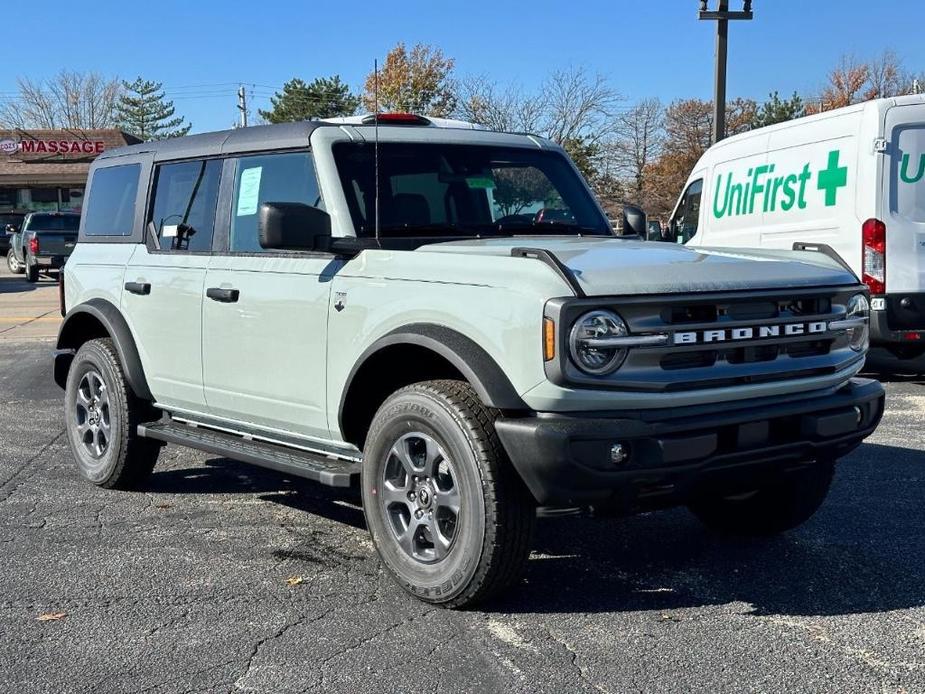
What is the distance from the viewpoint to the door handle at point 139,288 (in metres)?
5.76

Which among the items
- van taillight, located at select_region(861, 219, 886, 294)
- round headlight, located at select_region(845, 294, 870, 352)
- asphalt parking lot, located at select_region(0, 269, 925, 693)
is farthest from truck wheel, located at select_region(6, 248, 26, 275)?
round headlight, located at select_region(845, 294, 870, 352)

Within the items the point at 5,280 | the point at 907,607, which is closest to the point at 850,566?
the point at 907,607

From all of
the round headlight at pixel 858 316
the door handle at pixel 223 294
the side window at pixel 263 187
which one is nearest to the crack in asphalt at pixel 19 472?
the door handle at pixel 223 294

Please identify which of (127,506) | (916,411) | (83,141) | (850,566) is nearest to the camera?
(850,566)

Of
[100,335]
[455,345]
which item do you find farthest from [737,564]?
[100,335]

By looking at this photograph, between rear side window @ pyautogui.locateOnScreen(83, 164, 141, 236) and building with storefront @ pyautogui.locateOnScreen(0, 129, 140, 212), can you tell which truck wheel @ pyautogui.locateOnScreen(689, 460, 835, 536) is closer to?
rear side window @ pyautogui.locateOnScreen(83, 164, 141, 236)

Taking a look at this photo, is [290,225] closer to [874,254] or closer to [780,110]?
[874,254]

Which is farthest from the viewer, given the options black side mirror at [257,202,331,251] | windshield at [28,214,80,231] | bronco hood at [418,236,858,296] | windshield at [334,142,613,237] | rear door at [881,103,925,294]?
windshield at [28,214,80,231]

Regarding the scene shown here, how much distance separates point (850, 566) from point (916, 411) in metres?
4.32

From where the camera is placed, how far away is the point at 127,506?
5.76m

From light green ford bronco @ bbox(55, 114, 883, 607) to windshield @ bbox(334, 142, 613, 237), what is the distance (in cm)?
1

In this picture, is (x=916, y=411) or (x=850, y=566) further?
(x=916, y=411)

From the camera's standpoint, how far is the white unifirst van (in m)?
8.98

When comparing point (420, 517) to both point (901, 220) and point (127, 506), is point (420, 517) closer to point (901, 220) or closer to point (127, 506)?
point (127, 506)
